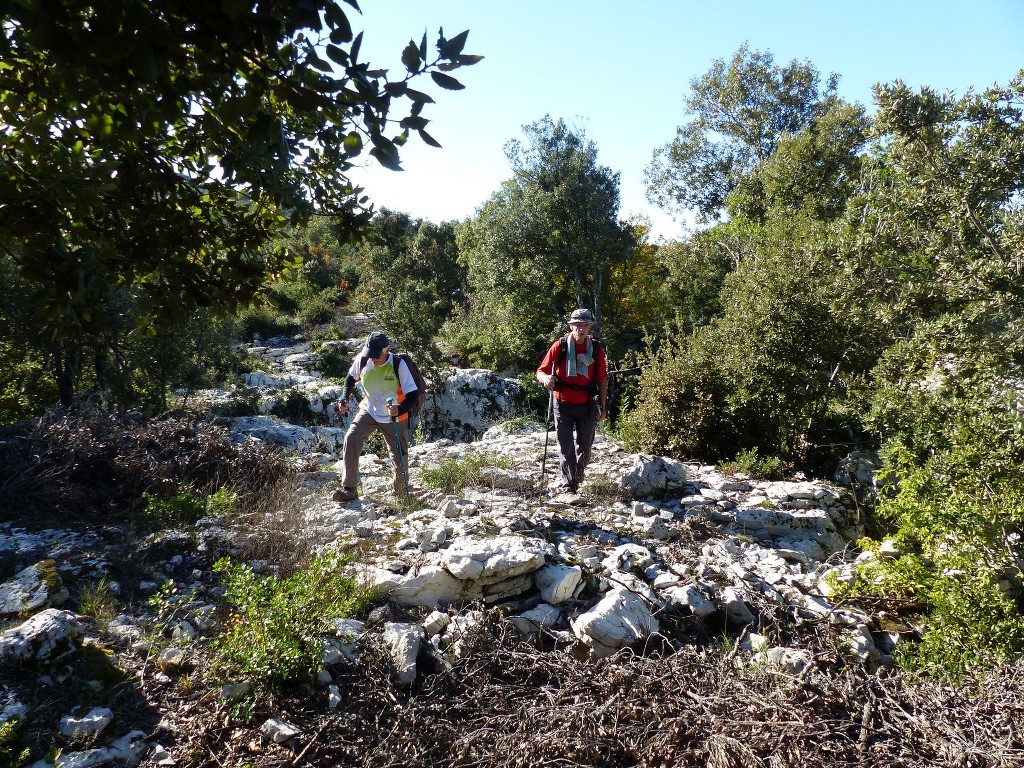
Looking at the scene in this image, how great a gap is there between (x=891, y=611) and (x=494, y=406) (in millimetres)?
12272

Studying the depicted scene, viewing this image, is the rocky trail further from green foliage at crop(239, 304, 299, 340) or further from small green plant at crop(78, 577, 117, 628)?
green foliage at crop(239, 304, 299, 340)

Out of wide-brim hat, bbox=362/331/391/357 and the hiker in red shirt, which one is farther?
the hiker in red shirt

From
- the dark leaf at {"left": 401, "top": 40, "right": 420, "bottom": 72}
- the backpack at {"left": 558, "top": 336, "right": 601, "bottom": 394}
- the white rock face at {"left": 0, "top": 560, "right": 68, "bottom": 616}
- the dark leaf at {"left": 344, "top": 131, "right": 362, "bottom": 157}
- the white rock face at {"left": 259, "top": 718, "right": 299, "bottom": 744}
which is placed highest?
the dark leaf at {"left": 401, "top": 40, "right": 420, "bottom": 72}

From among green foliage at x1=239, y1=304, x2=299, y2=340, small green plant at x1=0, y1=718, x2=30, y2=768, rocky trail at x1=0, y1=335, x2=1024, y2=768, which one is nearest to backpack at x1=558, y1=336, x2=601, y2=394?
rocky trail at x1=0, y1=335, x2=1024, y2=768

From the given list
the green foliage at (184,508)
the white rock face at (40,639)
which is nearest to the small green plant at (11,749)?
the white rock face at (40,639)

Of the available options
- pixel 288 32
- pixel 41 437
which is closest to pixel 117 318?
pixel 41 437

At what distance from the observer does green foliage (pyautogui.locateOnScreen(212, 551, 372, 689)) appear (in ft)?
9.88

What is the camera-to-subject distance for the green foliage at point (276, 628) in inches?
119

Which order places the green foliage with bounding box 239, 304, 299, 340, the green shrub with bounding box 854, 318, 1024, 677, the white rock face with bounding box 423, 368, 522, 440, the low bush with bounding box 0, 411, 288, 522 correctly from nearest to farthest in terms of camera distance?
the green shrub with bounding box 854, 318, 1024, 677, the low bush with bounding box 0, 411, 288, 522, the white rock face with bounding box 423, 368, 522, 440, the green foliage with bounding box 239, 304, 299, 340

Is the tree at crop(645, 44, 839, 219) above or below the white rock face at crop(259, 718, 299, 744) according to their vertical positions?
above

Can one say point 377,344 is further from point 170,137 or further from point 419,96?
point 419,96

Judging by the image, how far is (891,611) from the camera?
4434 mm

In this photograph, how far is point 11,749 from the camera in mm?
2549

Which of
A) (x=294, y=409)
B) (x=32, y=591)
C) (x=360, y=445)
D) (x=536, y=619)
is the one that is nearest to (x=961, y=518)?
(x=536, y=619)
